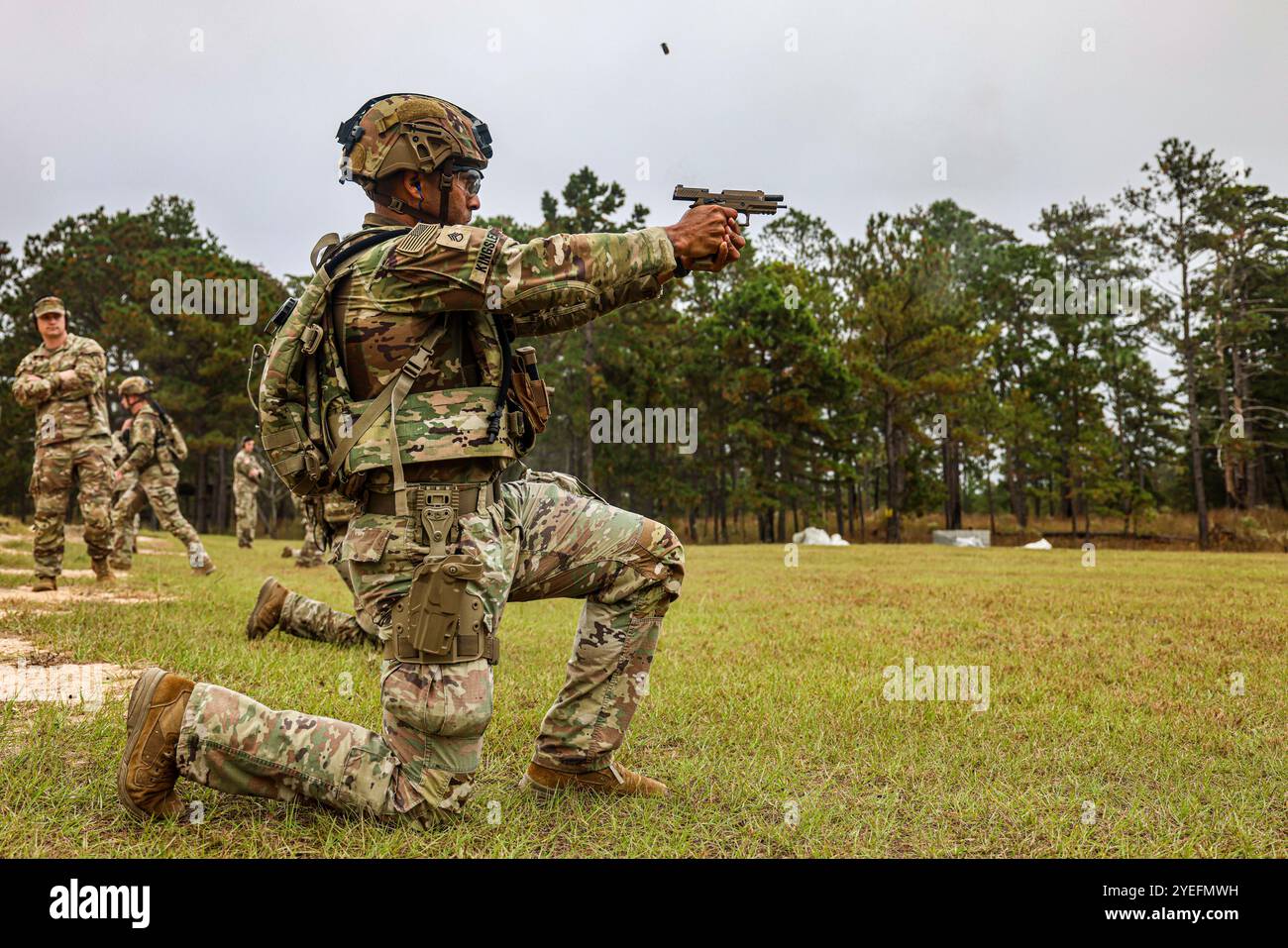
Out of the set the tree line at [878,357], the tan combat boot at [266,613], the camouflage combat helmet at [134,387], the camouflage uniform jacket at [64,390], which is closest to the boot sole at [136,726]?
the tan combat boot at [266,613]

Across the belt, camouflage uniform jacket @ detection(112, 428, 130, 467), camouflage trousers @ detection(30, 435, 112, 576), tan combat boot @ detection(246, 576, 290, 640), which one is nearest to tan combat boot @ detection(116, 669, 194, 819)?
the belt

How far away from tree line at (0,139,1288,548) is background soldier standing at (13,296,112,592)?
21160 mm

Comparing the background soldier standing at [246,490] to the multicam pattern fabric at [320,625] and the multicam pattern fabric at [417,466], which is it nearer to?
the multicam pattern fabric at [320,625]

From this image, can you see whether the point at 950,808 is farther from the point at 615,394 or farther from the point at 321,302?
the point at 615,394

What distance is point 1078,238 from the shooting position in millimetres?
43969

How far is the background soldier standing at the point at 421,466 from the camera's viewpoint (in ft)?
9.64

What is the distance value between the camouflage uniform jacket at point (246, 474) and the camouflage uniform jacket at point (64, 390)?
11424mm

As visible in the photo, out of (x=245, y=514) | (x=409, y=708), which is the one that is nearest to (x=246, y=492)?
(x=245, y=514)

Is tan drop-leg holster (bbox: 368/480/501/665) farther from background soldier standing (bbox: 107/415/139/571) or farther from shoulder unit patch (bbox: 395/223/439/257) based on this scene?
background soldier standing (bbox: 107/415/139/571)

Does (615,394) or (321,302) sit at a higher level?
(615,394)

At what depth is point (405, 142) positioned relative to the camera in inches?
127

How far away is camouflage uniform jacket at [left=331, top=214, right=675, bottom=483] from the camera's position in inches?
115

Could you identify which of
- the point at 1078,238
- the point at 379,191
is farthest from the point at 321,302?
the point at 1078,238

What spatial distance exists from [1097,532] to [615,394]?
2041 cm
